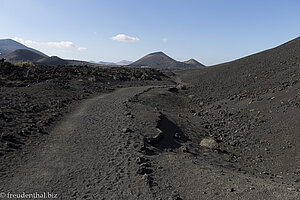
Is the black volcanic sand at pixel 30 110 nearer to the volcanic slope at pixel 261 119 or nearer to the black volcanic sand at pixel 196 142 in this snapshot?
the black volcanic sand at pixel 196 142

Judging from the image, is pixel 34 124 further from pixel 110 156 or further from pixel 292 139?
pixel 292 139

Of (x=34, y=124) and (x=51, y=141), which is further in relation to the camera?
(x=34, y=124)

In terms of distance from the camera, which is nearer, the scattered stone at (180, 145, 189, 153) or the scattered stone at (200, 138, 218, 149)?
the scattered stone at (180, 145, 189, 153)

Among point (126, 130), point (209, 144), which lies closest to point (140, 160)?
point (126, 130)

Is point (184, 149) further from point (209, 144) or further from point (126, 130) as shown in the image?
point (126, 130)

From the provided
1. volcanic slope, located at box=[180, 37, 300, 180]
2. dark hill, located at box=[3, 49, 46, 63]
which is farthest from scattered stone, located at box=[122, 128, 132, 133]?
dark hill, located at box=[3, 49, 46, 63]

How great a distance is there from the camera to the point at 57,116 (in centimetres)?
1121

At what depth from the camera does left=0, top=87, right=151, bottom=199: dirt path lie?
17.1ft

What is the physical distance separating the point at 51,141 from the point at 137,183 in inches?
183

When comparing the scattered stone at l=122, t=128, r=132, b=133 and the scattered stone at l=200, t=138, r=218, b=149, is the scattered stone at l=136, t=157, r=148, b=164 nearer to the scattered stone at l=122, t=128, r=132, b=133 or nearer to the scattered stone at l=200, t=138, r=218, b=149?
the scattered stone at l=122, t=128, r=132, b=133

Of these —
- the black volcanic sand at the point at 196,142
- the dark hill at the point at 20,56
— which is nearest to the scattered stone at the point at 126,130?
the black volcanic sand at the point at 196,142

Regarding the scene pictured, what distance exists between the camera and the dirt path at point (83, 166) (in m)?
5.22

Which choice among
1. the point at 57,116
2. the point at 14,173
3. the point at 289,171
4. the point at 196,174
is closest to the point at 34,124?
the point at 57,116

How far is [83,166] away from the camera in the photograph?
6.36 m
